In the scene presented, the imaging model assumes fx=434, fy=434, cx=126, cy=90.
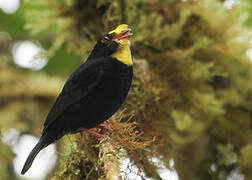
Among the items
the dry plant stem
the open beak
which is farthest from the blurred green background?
the open beak

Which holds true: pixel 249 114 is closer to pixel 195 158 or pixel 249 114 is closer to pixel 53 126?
pixel 195 158

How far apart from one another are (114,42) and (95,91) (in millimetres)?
334

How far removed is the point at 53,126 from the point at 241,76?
6.00 feet

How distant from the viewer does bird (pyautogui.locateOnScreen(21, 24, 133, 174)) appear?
2562 millimetres


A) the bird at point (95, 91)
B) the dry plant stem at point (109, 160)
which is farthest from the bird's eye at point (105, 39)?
the dry plant stem at point (109, 160)

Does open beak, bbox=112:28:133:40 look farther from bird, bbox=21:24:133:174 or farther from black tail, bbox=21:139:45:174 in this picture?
black tail, bbox=21:139:45:174

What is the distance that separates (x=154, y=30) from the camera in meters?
3.30

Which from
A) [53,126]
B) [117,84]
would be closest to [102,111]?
[117,84]

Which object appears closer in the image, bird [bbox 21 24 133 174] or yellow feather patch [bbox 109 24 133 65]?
bird [bbox 21 24 133 174]

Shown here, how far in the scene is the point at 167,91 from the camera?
3221 millimetres

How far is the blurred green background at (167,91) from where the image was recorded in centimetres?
252

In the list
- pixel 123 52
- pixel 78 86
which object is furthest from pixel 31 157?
pixel 123 52

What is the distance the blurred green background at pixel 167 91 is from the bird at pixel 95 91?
0.11m

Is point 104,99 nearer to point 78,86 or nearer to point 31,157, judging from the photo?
point 78,86
